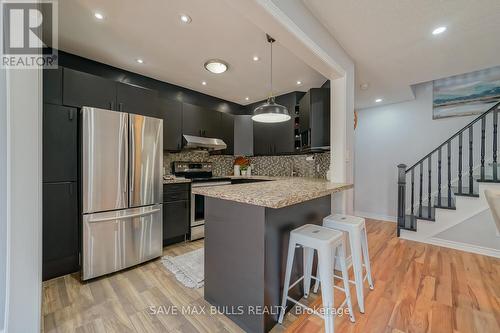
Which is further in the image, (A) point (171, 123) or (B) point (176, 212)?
(A) point (171, 123)

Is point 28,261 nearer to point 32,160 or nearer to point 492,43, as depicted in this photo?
point 32,160

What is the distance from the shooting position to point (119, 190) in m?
2.26

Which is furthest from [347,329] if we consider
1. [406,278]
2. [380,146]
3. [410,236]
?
[380,146]

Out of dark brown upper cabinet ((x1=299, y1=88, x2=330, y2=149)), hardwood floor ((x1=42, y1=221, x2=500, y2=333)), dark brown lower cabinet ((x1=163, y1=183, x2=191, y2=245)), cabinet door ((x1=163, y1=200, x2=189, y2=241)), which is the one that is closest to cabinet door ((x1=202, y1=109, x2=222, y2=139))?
dark brown lower cabinet ((x1=163, y1=183, x2=191, y2=245))

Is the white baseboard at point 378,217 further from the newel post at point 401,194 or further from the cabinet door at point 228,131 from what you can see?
the cabinet door at point 228,131

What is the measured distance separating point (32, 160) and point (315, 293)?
89.3 inches

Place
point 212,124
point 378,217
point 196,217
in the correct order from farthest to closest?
1. point 378,217
2. point 212,124
3. point 196,217

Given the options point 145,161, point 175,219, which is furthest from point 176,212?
point 145,161

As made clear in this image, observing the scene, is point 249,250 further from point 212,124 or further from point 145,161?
point 212,124

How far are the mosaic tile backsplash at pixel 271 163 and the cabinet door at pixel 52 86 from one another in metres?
1.64

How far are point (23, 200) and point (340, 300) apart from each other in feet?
7.56

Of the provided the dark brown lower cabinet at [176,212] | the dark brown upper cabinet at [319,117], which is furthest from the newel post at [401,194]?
the dark brown lower cabinet at [176,212]

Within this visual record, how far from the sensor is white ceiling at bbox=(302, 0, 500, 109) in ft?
5.49

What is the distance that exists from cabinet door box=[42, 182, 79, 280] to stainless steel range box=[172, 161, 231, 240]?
55.6 inches
